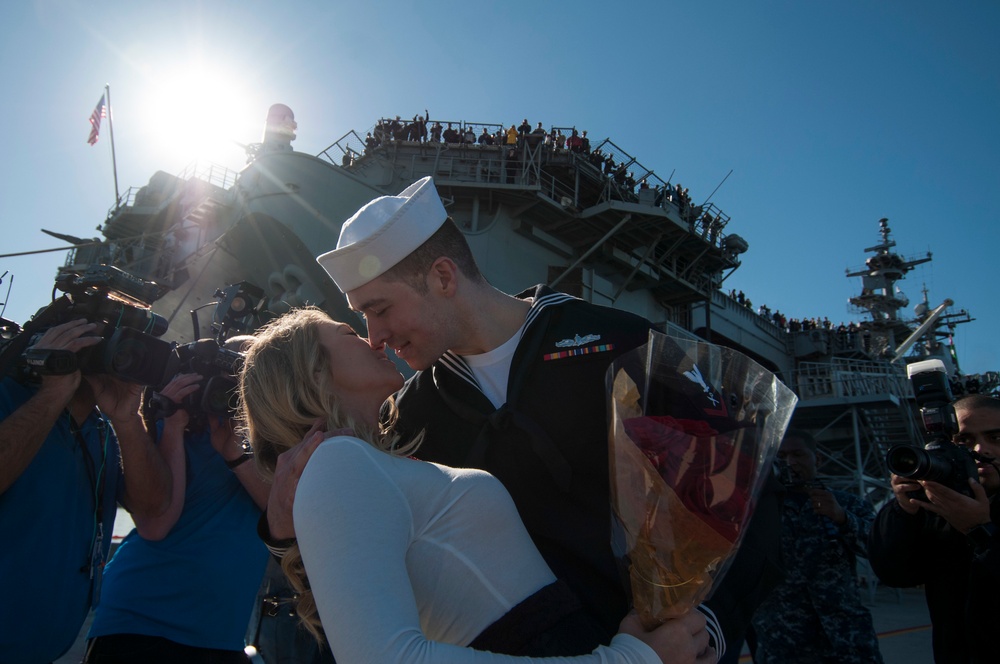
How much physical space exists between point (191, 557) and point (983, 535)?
10.6 ft

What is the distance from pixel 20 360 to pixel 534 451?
2.09 meters

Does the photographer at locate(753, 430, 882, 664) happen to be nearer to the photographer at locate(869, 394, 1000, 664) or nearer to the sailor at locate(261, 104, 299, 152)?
the photographer at locate(869, 394, 1000, 664)

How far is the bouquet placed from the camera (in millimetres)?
1073

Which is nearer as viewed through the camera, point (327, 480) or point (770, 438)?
point (327, 480)

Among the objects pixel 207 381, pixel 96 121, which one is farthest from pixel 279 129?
pixel 207 381

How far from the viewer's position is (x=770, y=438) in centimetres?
121

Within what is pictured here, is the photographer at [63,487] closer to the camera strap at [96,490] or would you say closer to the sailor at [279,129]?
the camera strap at [96,490]

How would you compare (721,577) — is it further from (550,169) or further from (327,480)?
(550,169)

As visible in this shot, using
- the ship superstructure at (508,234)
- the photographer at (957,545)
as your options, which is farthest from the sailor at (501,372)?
the ship superstructure at (508,234)

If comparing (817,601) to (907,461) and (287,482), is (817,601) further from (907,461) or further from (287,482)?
(287,482)

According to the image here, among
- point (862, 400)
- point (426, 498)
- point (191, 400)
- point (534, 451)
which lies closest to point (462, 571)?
point (426, 498)

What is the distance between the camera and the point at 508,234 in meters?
15.8

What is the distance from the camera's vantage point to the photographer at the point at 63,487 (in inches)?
80.4

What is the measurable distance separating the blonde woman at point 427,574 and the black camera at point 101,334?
1.39m
